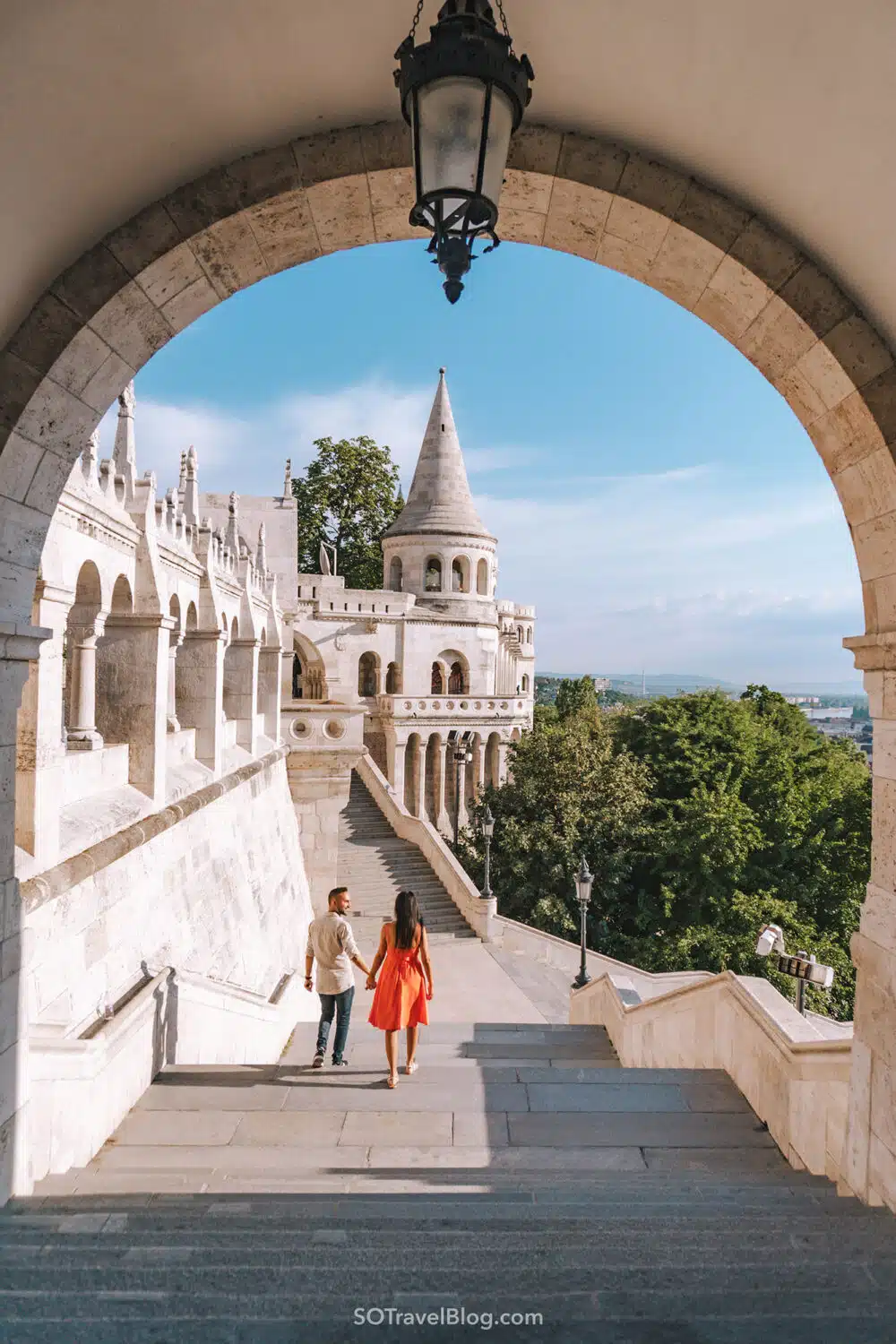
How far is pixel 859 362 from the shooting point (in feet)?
11.5

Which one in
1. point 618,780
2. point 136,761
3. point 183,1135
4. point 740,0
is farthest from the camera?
point 618,780

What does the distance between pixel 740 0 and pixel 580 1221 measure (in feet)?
14.0

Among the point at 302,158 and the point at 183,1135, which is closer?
the point at 302,158

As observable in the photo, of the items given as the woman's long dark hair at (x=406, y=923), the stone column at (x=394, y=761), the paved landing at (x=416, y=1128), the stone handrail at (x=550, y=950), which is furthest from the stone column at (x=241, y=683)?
the stone column at (x=394, y=761)

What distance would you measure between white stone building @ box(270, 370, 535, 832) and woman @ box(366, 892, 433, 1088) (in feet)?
90.2

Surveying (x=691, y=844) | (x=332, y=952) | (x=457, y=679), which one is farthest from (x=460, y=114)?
(x=457, y=679)

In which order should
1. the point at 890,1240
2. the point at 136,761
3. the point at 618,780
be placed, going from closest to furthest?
the point at 890,1240 < the point at 136,761 < the point at 618,780

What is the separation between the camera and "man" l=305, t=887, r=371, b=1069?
5.91 m

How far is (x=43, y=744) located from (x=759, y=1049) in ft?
16.5

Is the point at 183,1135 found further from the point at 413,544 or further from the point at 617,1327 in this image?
the point at 413,544

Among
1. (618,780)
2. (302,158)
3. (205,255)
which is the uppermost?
(302,158)

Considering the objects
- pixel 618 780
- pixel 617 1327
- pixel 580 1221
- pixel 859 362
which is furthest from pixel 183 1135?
pixel 618 780

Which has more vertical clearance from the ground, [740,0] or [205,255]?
[740,0]

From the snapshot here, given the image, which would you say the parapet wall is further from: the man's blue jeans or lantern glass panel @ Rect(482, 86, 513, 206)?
lantern glass panel @ Rect(482, 86, 513, 206)
